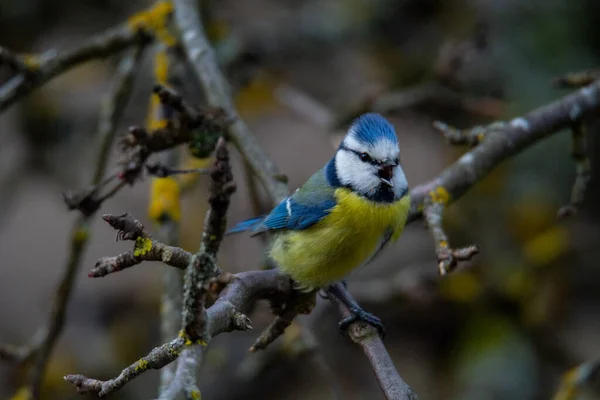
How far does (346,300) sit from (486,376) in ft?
4.36

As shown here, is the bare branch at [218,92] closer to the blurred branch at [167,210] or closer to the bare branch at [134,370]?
the blurred branch at [167,210]

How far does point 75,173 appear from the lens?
350cm

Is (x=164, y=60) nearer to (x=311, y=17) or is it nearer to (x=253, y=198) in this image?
(x=253, y=198)

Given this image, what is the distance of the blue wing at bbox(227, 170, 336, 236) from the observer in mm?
1982

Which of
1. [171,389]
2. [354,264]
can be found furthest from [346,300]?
[171,389]

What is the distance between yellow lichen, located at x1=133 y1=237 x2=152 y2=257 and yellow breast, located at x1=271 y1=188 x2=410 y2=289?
31.3 inches

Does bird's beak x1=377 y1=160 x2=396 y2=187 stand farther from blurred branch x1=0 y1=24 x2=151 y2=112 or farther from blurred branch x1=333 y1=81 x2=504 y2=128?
blurred branch x1=0 y1=24 x2=151 y2=112

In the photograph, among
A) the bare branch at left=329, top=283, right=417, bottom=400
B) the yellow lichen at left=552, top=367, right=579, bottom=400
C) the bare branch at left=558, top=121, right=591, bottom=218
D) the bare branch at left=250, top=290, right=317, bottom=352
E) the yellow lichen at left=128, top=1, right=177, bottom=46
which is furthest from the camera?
the yellow lichen at left=128, top=1, right=177, bottom=46

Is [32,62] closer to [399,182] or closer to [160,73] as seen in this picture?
[160,73]

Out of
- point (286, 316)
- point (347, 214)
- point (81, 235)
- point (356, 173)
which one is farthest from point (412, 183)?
point (286, 316)

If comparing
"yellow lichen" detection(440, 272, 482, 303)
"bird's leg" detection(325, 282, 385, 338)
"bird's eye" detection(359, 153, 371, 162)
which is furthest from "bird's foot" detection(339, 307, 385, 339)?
"yellow lichen" detection(440, 272, 482, 303)

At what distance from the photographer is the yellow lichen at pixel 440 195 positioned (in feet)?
6.08

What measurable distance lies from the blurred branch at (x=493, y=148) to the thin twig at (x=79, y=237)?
41.0 inches

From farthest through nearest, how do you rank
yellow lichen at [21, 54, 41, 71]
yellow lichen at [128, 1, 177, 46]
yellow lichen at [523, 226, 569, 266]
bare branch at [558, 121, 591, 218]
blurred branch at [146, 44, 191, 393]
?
yellow lichen at [523, 226, 569, 266], yellow lichen at [128, 1, 177, 46], yellow lichen at [21, 54, 41, 71], bare branch at [558, 121, 591, 218], blurred branch at [146, 44, 191, 393]
